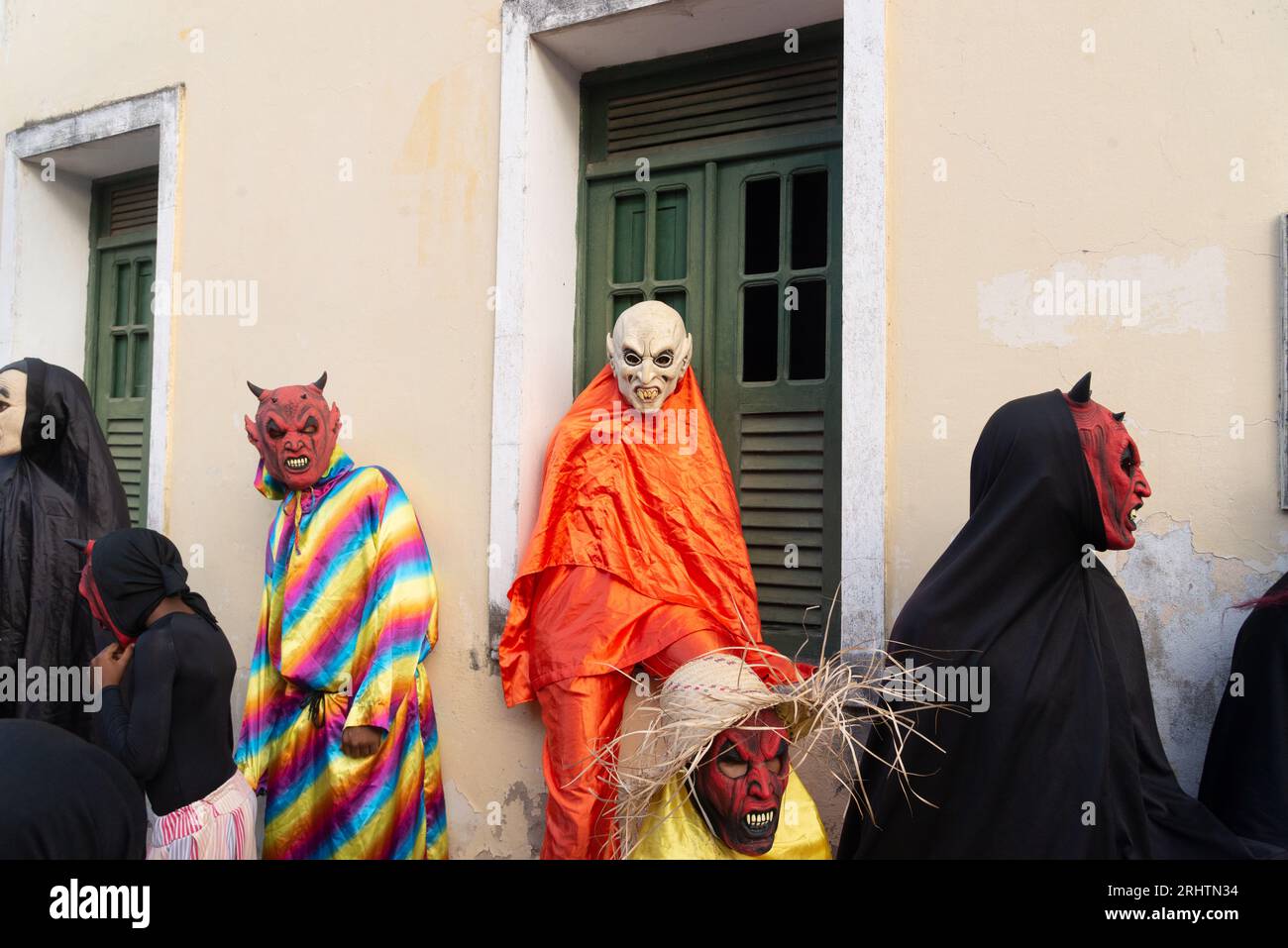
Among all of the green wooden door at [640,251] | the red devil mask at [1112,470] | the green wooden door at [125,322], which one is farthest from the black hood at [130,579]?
the green wooden door at [125,322]

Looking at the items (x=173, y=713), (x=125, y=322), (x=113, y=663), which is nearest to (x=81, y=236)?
(x=125, y=322)

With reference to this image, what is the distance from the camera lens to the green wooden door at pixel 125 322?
19.3ft

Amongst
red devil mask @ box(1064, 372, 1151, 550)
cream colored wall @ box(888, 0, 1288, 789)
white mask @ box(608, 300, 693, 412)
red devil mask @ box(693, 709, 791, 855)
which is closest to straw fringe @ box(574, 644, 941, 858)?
red devil mask @ box(693, 709, 791, 855)

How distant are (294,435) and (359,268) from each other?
99 centimetres

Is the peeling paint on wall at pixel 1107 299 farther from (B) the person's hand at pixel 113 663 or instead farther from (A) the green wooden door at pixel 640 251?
(B) the person's hand at pixel 113 663

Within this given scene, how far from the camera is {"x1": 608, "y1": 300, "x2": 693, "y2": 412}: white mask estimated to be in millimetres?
3680

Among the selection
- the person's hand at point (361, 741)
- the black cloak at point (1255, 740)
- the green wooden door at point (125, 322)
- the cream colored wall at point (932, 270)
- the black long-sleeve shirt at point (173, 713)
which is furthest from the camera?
the green wooden door at point (125, 322)

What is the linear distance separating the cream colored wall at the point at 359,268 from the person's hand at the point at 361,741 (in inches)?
16.6

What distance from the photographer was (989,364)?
3.34 m

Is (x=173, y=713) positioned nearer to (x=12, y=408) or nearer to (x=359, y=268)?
(x=12, y=408)

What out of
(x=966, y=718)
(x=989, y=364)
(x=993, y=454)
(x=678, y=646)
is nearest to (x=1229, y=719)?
(x=966, y=718)

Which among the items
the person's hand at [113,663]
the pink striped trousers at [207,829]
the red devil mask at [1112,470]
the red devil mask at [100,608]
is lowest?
the pink striped trousers at [207,829]

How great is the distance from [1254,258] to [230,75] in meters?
4.66

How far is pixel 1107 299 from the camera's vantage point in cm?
318
